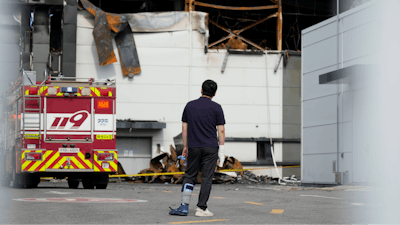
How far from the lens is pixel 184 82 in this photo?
90.8 ft

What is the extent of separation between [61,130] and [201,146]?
8.70 m

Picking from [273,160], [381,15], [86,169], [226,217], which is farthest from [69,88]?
[273,160]

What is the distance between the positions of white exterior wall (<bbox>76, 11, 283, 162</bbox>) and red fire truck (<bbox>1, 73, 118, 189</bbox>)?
11379 millimetres

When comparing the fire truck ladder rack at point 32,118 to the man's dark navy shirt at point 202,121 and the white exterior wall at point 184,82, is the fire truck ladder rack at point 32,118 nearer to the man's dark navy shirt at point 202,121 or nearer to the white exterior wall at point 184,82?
the man's dark navy shirt at point 202,121

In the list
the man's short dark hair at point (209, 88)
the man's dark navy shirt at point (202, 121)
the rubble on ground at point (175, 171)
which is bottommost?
the rubble on ground at point (175, 171)

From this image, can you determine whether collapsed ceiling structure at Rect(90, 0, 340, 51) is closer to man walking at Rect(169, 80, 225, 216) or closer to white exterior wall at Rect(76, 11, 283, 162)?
white exterior wall at Rect(76, 11, 283, 162)

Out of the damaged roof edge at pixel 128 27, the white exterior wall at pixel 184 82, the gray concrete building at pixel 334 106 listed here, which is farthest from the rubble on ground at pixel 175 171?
the damaged roof edge at pixel 128 27

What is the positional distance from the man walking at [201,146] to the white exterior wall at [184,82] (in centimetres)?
1994

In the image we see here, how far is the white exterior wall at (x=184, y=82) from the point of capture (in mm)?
27109

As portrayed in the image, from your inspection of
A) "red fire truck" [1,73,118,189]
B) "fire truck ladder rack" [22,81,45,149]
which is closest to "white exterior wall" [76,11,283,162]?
"red fire truck" [1,73,118,189]

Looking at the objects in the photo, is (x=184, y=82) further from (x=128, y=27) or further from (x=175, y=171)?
(x=175, y=171)

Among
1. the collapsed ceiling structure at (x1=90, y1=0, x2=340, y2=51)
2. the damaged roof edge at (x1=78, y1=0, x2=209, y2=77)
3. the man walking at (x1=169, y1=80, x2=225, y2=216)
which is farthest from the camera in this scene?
the collapsed ceiling structure at (x1=90, y1=0, x2=340, y2=51)

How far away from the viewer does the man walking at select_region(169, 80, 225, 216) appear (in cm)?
732

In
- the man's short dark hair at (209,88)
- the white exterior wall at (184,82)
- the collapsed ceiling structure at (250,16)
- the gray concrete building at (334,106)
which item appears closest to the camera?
the man's short dark hair at (209,88)
